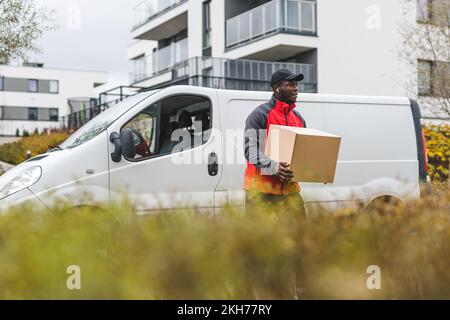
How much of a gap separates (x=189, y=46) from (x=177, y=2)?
2.70 meters

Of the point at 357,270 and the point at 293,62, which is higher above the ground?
the point at 293,62

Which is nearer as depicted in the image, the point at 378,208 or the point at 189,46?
the point at 378,208

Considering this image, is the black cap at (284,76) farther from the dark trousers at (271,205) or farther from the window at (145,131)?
the dark trousers at (271,205)

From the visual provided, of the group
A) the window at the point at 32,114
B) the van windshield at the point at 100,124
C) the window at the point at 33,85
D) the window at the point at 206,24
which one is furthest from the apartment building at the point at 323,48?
the window at the point at 33,85

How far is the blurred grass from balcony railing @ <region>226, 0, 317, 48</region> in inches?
828

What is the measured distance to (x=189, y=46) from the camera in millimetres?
30297

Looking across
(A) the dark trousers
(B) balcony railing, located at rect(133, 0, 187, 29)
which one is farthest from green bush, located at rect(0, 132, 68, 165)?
(A) the dark trousers

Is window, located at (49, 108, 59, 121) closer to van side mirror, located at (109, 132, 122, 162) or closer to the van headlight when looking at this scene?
van side mirror, located at (109, 132, 122, 162)

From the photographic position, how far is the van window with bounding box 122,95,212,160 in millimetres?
7457

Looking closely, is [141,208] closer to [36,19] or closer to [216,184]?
[216,184]

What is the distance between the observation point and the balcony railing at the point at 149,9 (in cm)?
3219

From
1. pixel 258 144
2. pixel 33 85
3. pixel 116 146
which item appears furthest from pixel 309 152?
pixel 33 85
